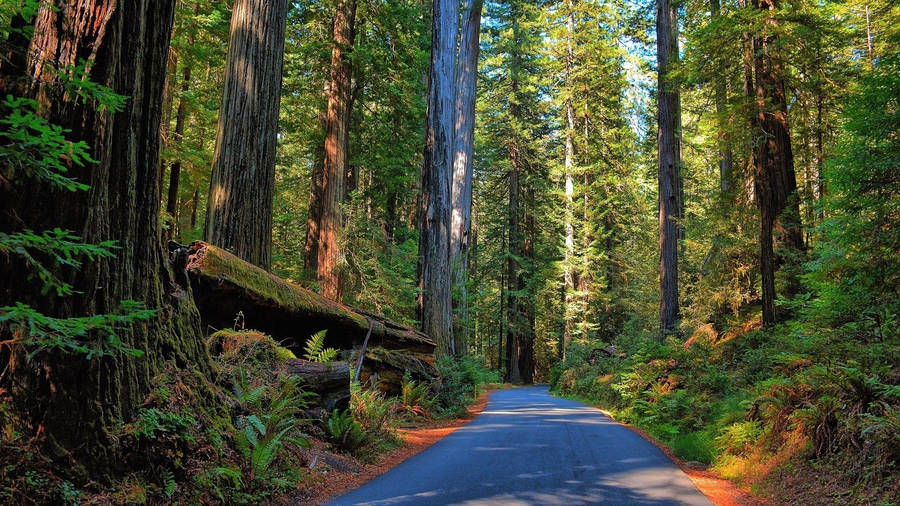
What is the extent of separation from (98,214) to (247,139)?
5.13m

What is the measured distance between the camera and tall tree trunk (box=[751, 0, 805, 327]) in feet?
40.3

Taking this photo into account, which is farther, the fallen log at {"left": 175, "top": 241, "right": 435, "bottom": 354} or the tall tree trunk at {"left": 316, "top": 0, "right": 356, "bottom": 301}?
the tall tree trunk at {"left": 316, "top": 0, "right": 356, "bottom": 301}

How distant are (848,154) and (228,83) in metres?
8.98

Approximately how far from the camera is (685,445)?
8.40 metres

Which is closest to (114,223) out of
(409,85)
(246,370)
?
(246,370)

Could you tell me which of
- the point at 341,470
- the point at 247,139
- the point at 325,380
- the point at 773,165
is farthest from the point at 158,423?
the point at 773,165

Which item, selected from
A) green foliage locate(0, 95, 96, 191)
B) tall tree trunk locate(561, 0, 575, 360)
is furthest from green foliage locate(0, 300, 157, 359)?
tall tree trunk locate(561, 0, 575, 360)

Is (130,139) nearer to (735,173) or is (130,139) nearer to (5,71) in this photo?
(5,71)

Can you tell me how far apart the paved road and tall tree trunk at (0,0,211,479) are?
214 centimetres

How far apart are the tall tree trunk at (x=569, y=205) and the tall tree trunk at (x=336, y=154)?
59.3 feet

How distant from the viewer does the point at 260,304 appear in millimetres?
7543

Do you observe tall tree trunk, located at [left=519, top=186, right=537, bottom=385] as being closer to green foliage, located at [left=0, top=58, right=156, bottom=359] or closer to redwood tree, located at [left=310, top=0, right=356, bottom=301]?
redwood tree, located at [left=310, top=0, right=356, bottom=301]

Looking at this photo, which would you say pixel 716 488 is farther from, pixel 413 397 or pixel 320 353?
pixel 413 397

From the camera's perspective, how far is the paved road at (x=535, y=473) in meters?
4.95
